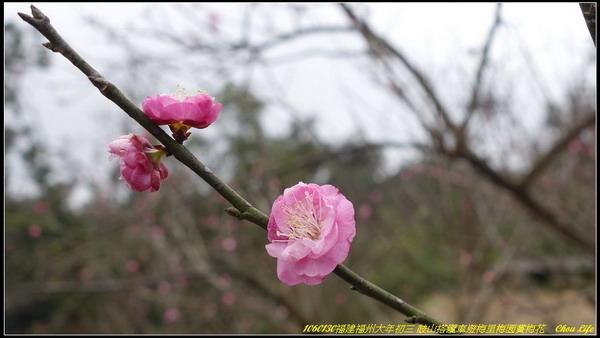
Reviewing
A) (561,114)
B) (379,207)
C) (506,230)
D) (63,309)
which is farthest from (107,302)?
(561,114)

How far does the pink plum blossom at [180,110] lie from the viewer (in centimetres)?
65

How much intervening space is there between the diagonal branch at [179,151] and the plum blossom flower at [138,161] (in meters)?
0.06

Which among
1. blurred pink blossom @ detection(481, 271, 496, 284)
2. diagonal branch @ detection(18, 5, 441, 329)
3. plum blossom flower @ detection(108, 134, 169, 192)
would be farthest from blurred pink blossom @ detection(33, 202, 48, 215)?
diagonal branch @ detection(18, 5, 441, 329)

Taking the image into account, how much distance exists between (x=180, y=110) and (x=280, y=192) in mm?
3738

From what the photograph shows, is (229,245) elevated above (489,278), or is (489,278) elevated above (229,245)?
(489,278)

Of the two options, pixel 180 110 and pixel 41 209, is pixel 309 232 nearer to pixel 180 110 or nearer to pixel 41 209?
pixel 180 110

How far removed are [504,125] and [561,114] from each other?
0.57m

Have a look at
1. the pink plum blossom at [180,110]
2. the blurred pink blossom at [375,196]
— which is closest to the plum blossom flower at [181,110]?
the pink plum blossom at [180,110]

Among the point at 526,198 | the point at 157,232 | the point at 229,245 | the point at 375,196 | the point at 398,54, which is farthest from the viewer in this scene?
the point at 375,196

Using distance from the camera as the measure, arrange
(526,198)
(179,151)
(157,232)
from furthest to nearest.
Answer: (157,232) < (526,198) < (179,151)

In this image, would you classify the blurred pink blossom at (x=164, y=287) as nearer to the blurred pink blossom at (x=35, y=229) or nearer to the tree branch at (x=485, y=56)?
the blurred pink blossom at (x=35, y=229)

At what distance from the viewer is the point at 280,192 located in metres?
4.38

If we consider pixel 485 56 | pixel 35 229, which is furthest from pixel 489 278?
pixel 35 229

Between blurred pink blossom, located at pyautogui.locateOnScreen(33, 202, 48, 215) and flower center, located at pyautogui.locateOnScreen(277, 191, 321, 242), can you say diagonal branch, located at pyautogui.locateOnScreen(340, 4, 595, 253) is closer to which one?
flower center, located at pyautogui.locateOnScreen(277, 191, 321, 242)
